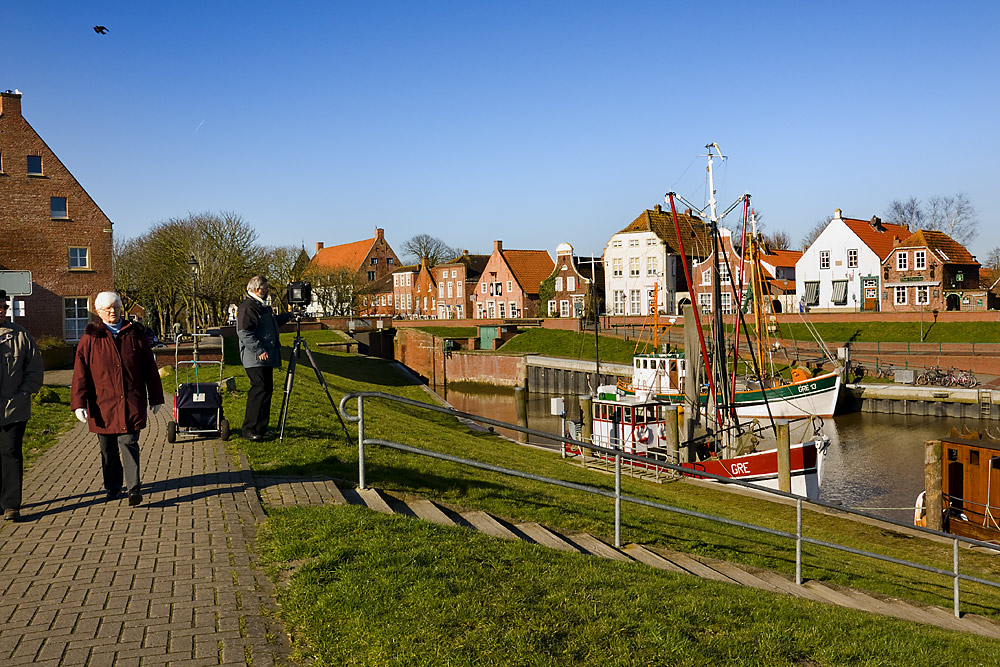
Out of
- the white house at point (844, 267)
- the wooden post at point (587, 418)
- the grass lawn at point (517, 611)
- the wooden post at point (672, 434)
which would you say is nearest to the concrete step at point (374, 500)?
the grass lawn at point (517, 611)

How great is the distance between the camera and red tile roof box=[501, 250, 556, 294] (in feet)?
286

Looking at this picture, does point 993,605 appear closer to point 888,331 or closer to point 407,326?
point 888,331

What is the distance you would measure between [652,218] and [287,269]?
3574 centimetres

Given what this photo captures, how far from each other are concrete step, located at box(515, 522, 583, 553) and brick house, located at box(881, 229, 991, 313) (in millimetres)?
59613

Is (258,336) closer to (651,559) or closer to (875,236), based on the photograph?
(651,559)

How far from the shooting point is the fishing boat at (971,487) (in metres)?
18.4

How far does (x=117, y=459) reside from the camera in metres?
8.35

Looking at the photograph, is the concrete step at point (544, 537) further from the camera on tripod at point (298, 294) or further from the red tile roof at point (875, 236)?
the red tile roof at point (875, 236)

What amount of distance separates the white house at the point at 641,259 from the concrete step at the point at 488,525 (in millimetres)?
66518

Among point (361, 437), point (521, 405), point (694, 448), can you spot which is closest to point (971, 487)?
point (694, 448)

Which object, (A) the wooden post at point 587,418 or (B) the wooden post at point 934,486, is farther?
(A) the wooden post at point 587,418

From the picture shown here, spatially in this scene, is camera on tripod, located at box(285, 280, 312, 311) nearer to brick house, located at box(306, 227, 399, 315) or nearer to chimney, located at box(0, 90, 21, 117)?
chimney, located at box(0, 90, 21, 117)

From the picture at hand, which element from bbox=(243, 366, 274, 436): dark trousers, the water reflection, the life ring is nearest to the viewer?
bbox=(243, 366, 274, 436): dark trousers

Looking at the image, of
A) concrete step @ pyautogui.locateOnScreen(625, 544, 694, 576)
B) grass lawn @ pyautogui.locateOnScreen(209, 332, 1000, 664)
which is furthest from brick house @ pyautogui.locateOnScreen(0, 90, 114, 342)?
concrete step @ pyautogui.locateOnScreen(625, 544, 694, 576)
